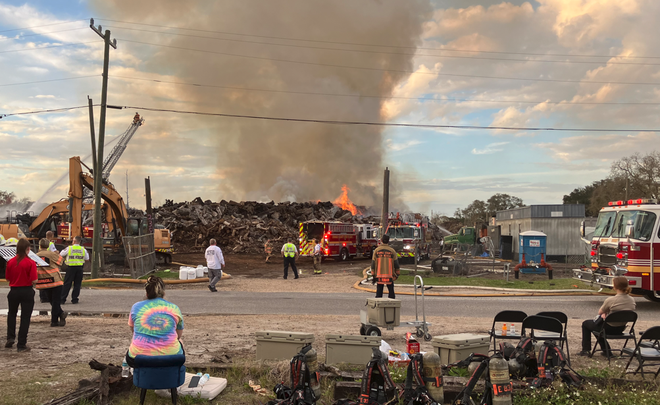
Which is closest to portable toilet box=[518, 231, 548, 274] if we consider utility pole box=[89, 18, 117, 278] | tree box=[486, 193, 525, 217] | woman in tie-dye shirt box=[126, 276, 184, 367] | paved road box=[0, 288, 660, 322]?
Result: paved road box=[0, 288, 660, 322]

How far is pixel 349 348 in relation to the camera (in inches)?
284

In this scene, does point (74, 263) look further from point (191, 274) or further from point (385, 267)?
point (191, 274)

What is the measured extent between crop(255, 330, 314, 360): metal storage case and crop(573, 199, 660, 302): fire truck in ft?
33.6

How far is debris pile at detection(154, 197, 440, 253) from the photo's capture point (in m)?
43.7

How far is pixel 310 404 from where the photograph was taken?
5.07 m

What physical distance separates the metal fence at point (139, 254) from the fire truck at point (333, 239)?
12.1 m

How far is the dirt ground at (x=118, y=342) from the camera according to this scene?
263 inches

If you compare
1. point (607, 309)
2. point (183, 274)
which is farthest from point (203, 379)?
point (183, 274)

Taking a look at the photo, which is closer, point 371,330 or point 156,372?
point 156,372

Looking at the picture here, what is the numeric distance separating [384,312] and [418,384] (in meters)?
4.18

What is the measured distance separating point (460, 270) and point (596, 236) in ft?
27.2

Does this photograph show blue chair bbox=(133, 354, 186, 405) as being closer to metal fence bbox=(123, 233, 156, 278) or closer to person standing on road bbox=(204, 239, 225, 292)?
person standing on road bbox=(204, 239, 225, 292)

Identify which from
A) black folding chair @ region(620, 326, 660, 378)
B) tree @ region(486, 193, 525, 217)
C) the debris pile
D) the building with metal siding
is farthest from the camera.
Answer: tree @ region(486, 193, 525, 217)

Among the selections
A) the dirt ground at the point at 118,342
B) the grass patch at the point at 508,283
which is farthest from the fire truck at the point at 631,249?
the grass patch at the point at 508,283
